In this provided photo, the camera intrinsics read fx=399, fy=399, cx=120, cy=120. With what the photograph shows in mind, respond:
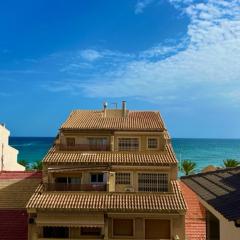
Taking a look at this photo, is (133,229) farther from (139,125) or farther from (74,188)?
(139,125)

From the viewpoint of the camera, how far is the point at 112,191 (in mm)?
32188

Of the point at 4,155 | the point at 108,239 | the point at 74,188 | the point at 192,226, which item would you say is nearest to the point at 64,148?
the point at 74,188

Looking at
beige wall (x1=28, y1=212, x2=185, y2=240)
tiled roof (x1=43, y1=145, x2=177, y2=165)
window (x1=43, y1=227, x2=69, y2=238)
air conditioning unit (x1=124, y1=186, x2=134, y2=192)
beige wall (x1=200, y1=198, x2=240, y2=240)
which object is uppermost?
tiled roof (x1=43, y1=145, x2=177, y2=165)

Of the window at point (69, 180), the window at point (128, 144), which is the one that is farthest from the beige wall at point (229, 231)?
the window at point (128, 144)

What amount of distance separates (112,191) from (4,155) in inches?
1131

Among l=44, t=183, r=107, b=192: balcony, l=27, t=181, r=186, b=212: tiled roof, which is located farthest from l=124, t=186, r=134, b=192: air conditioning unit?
l=44, t=183, r=107, b=192: balcony

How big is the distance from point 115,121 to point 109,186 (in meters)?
7.98

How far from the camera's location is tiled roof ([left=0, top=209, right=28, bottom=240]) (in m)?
31.3

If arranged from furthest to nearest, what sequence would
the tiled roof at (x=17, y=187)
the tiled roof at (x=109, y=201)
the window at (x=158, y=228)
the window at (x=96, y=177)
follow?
the tiled roof at (x=17, y=187), the window at (x=96, y=177), the window at (x=158, y=228), the tiled roof at (x=109, y=201)

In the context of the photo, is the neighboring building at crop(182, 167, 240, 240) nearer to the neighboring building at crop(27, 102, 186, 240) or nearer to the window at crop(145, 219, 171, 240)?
the neighboring building at crop(27, 102, 186, 240)

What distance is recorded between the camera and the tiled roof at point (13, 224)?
3131 centimetres

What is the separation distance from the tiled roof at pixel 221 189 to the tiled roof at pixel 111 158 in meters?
20.1

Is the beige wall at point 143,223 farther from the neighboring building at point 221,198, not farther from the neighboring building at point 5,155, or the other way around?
the neighboring building at point 5,155

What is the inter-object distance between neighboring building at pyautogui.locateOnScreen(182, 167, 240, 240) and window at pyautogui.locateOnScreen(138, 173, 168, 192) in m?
20.5
